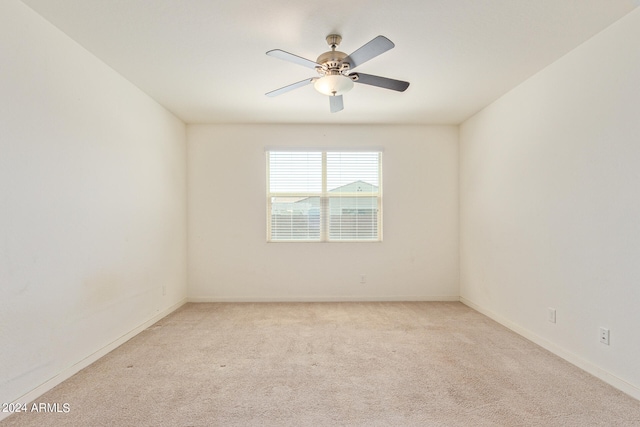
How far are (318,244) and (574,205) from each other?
2872 mm

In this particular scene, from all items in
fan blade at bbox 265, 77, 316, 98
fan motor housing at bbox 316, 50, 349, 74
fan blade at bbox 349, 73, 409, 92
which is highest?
fan motor housing at bbox 316, 50, 349, 74

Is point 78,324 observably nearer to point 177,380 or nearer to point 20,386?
point 20,386

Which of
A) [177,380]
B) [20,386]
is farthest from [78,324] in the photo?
[177,380]

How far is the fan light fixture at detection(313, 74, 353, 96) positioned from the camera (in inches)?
90.6

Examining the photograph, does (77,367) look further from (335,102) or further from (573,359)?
(573,359)

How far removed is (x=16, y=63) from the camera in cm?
190

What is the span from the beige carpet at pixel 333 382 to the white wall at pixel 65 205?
0.35m

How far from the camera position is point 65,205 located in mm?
2268

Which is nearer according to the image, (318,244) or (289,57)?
(289,57)

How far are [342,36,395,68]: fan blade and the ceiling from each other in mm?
226

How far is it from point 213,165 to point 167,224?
1059 millimetres

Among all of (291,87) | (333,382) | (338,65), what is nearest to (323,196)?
(291,87)

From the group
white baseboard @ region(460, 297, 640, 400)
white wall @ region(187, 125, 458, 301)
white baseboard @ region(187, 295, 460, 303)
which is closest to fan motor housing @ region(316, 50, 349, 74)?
white wall @ region(187, 125, 458, 301)

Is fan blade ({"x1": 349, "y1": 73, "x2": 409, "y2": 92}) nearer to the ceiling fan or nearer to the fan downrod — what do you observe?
the ceiling fan
